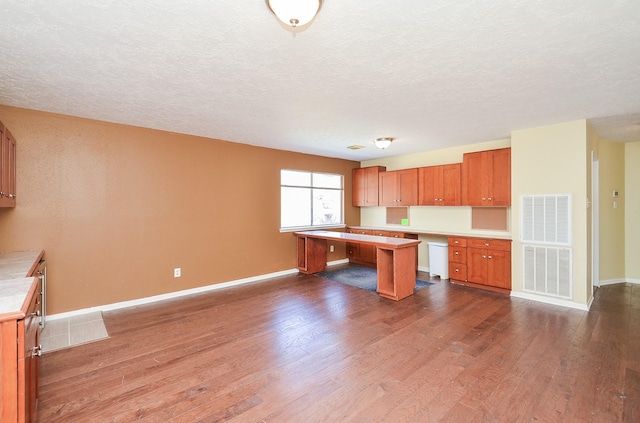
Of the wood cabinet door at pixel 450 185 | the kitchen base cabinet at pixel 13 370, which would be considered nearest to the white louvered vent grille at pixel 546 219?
the wood cabinet door at pixel 450 185

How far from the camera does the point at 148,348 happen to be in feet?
9.54

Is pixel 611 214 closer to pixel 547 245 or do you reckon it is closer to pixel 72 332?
pixel 547 245

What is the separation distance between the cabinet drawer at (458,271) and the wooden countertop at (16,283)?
17.6 feet

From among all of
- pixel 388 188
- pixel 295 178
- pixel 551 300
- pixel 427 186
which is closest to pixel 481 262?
pixel 551 300

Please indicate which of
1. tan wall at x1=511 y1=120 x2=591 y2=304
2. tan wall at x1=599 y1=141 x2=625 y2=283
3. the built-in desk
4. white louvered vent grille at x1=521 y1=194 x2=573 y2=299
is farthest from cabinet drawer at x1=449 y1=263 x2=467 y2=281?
tan wall at x1=599 y1=141 x2=625 y2=283

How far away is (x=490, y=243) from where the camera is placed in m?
4.70

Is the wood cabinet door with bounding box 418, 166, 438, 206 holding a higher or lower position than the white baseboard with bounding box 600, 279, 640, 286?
higher

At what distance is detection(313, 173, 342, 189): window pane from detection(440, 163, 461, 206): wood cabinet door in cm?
246

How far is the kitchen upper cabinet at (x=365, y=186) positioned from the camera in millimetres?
6796

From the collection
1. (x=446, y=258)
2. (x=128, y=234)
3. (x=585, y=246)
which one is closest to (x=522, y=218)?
(x=585, y=246)

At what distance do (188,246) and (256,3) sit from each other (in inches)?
154

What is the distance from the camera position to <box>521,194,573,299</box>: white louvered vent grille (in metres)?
3.97

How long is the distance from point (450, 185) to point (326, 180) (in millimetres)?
2720

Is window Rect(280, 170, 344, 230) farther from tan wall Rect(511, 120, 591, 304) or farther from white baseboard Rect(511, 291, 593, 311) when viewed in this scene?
white baseboard Rect(511, 291, 593, 311)
